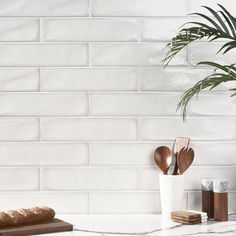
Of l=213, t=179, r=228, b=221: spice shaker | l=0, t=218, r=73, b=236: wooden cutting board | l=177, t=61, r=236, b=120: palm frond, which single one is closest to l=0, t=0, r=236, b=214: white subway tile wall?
l=177, t=61, r=236, b=120: palm frond

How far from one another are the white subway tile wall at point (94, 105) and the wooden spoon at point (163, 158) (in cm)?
5

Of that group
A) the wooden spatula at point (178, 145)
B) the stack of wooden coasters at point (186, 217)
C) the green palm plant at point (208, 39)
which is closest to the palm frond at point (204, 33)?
the green palm plant at point (208, 39)

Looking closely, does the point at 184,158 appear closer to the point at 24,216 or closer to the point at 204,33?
the point at 204,33

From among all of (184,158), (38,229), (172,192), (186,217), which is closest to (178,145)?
(184,158)

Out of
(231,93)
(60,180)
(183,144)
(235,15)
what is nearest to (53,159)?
(60,180)

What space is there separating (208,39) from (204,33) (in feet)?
0.27

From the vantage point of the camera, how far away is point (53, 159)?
178 centimetres

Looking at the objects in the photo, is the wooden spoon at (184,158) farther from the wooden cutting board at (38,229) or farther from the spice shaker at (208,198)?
the wooden cutting board at (38,229)

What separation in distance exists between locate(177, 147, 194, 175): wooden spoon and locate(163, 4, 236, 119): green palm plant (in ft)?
0.43

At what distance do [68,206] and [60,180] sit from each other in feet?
0.30

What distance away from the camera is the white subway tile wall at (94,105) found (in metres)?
1.78

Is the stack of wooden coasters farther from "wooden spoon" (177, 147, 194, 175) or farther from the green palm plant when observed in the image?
the green palm plant

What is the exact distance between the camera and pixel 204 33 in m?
1.72

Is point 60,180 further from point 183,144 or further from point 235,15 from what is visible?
point 235,15
